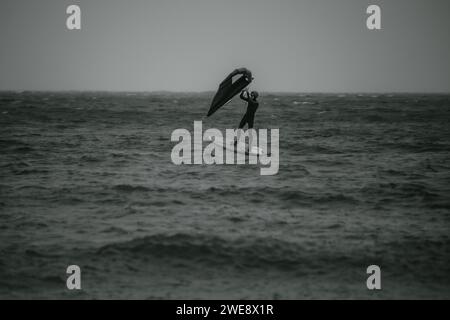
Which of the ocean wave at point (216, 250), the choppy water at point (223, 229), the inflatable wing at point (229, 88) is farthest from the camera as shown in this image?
the inflatable wing at point (229, 88)

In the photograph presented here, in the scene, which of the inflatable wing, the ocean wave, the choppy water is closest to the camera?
the choppy water

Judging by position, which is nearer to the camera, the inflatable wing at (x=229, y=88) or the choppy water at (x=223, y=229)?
the choppy water at (x=223, y=229)

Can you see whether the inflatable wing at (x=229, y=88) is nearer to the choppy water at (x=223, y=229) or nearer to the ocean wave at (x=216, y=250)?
the choppy water at (x=223, y=229)

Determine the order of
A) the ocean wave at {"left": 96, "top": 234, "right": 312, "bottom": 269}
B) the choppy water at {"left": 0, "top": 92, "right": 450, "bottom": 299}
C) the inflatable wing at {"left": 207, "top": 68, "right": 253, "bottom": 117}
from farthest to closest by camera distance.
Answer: the inflatable wing at {"left": 207, "top": 68, "right": 253, "bottom": 117} < the ocean wave at {"left": 96, "top": 234, "right": 312, "bottom": 269} < the choppy water at {"left": 0, "top": 92, "right": 450, "bottom": 299}

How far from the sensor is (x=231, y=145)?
21.6 m

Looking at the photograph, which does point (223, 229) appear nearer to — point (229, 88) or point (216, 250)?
point (216, 250)

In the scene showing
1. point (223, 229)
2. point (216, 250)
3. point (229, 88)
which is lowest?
point (216, 250)

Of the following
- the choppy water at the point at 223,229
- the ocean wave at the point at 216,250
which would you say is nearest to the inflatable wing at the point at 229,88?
the choppy water at the point at 223,229

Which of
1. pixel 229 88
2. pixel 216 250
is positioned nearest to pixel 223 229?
pixel 216 250

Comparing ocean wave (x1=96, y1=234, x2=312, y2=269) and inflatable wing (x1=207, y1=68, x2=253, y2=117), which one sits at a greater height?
inflatable wing (x1=207, y1=68, x2=253, y2=117)

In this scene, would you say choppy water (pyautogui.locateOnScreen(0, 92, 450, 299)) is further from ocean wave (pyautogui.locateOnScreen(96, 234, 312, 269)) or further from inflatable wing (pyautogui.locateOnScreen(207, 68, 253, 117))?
inflatable wing (pyautogui.locateOnScreen(207, 68, 253, 117))

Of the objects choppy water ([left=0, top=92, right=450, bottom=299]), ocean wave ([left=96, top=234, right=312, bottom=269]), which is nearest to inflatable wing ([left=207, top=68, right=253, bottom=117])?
choppy water ([left=0, top=92, right=450, bottom=299])

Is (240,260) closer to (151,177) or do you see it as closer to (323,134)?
(151,177)

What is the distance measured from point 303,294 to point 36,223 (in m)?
7.13
